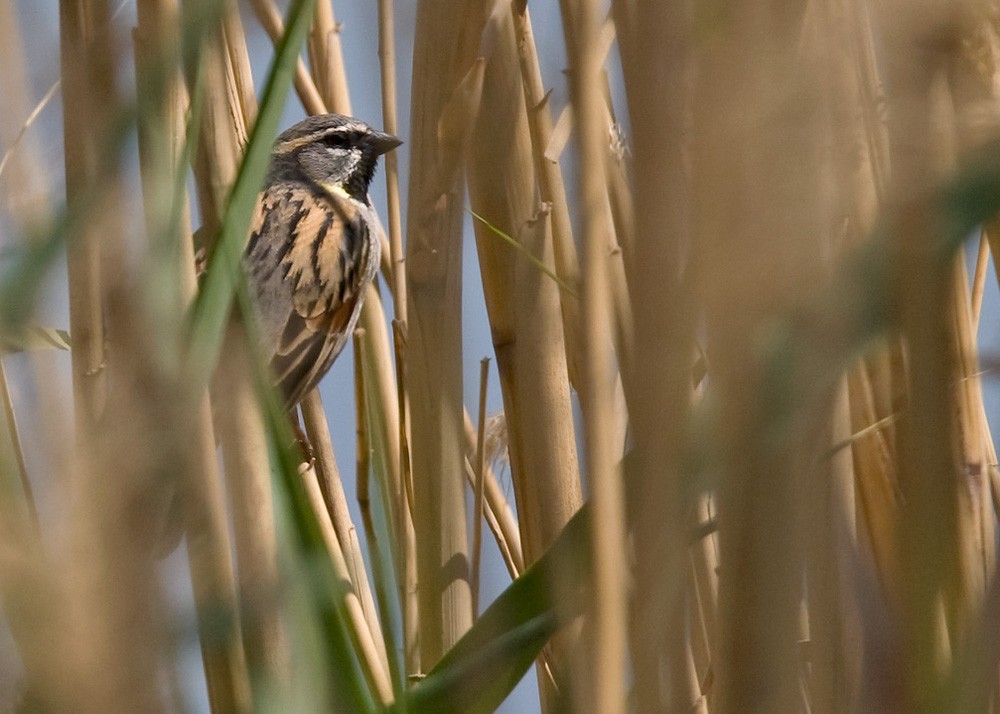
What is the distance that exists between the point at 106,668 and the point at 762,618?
33 centimetres

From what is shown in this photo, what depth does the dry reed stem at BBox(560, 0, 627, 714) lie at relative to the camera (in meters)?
0.63

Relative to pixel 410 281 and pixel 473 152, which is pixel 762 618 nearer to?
pixel 410 281

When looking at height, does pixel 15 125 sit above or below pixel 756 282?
above

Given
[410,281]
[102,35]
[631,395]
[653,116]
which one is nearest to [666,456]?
[631,395]

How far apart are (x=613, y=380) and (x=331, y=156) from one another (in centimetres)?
225

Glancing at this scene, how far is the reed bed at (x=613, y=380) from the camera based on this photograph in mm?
563

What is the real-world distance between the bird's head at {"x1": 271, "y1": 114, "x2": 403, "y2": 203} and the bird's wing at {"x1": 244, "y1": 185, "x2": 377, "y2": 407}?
0.71ft

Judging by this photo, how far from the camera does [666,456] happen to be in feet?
2.08

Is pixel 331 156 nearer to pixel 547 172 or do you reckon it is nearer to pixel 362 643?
pixel 547 172

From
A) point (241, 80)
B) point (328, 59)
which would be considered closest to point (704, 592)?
point (241, 80)

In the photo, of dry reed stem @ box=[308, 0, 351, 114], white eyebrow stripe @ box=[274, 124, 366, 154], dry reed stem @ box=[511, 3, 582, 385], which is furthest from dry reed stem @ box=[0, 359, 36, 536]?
white eyebrow stripe @ box=[274, 124, 366, 154]

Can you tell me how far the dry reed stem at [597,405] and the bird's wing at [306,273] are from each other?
61.5 inches

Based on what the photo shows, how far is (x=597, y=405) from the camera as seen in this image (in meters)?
0.65

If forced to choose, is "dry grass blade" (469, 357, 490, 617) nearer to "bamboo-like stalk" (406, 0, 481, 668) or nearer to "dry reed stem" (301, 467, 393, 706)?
"bamboo-like stalk" (406, 0, 481, 668)
